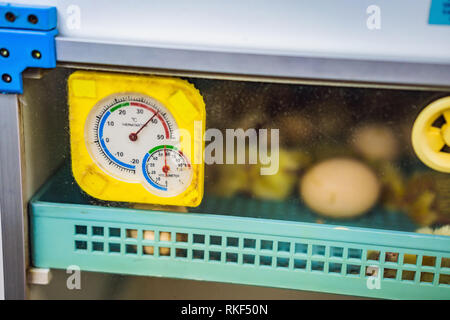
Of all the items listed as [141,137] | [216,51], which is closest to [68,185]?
[141,137]

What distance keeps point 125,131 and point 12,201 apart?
211mm

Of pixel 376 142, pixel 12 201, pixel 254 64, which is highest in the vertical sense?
pixel 254 64

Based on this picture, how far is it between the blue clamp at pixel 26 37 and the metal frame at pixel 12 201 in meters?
0.06

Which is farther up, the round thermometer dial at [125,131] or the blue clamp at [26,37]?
the blue clamp at [26,37]

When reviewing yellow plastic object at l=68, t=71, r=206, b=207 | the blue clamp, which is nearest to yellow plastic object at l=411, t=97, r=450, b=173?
yellow plastic object at l=68, t=71, r=206, b=207

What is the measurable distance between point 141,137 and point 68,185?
0.52ft

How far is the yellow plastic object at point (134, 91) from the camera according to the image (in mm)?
793

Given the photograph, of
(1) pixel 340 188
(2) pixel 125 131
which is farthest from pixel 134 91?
(1) pixel 340 188

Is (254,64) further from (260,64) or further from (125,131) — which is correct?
(125,131)

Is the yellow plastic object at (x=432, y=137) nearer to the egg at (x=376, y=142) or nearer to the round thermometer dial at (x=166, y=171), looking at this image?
the egg at (x=376, y=142)

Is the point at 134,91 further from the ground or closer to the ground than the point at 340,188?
further from the ground

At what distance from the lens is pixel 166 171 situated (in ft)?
2.77

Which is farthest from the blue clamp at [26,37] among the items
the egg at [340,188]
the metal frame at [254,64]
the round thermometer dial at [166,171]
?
the egg at [340,188]

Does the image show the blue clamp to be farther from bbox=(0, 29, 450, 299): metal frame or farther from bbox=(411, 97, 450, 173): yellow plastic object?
bbox=(411, 97, 450, 173): yellow plastic object
